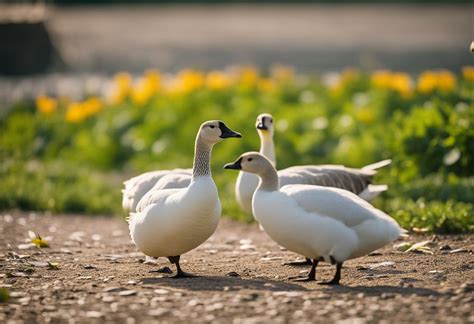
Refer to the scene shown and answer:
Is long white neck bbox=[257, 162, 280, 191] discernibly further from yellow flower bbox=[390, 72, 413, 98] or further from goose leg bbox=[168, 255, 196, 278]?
yellow flower bbox=[390, 72, 413, 98]

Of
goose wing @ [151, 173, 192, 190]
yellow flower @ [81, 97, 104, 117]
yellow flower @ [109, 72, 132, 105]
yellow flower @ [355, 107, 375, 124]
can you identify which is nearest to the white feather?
goose wing @ [151, 173, 192, 190]

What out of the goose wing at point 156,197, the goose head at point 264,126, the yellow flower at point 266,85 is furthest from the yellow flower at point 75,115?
the goose wing at point 156,197

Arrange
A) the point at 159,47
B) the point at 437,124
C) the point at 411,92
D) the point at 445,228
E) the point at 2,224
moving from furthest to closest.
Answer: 1. the point at 159,47
2. the point at 411,92
3. the point at 437,124
4. the point at 2,224
5. the point at 445,228

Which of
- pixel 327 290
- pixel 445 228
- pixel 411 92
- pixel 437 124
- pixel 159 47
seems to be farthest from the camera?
pixel 159 47

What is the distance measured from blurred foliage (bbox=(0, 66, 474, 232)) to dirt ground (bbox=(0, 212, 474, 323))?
5.67 ft

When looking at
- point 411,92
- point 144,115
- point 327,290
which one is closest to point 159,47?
point 144,115

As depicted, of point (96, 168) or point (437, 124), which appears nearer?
point (437, 124)

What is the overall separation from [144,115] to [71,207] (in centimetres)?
455

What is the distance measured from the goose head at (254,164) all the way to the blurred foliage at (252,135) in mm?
2772

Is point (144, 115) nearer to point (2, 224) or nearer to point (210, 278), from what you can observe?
point (2, 224)

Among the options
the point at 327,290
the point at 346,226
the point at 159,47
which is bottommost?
the point at 327,290

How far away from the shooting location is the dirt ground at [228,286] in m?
6.88

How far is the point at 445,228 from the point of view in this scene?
400 inches

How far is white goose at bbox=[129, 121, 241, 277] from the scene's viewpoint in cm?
816
